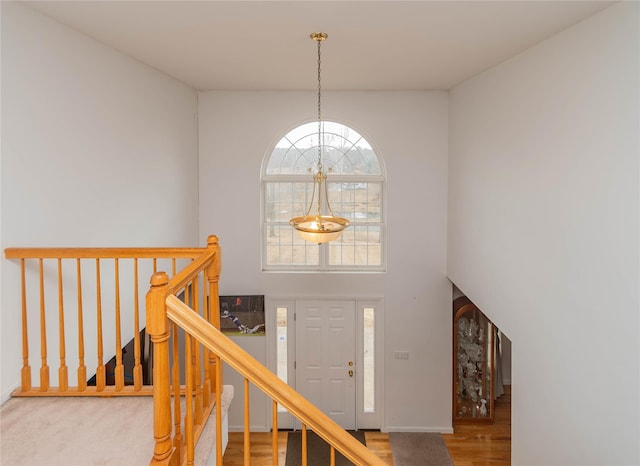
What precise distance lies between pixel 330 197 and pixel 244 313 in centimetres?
202

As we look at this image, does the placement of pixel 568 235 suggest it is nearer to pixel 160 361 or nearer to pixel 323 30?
pixel 323 30

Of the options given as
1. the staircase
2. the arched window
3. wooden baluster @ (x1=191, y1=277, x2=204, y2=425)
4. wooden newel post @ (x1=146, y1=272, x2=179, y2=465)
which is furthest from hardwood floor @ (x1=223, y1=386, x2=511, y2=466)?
wooden newel post @ (x1=146, y1=272, x2=179, y2=465)

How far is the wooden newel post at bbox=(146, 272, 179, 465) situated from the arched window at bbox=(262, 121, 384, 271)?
505 centimetres

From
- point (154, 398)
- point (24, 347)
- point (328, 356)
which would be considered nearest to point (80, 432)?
point (24, 347)

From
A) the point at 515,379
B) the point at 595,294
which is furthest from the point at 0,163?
the point at 515,379

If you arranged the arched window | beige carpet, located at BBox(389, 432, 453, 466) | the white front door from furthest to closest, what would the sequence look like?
the white front door < the arched window < beige carpet, located at BBox(389, 432, 453, 466)

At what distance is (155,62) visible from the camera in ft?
15.1

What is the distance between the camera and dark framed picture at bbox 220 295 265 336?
672cm

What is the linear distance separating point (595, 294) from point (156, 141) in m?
4.12

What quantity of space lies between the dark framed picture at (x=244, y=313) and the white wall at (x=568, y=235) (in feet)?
10.1

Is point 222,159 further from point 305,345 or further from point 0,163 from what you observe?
point 0,163

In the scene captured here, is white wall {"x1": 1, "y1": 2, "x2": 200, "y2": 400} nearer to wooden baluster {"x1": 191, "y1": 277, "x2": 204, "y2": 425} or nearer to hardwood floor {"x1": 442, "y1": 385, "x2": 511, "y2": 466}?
wooden baluster {"x1": 191, "y1": 277, "x2": 204, "y2": 425}

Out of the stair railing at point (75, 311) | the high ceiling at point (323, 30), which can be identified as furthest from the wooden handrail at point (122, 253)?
the high ceiling at point (323, 30)

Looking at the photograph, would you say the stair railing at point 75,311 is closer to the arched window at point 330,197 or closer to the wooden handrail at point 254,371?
the wooden handrail at point 254,371
